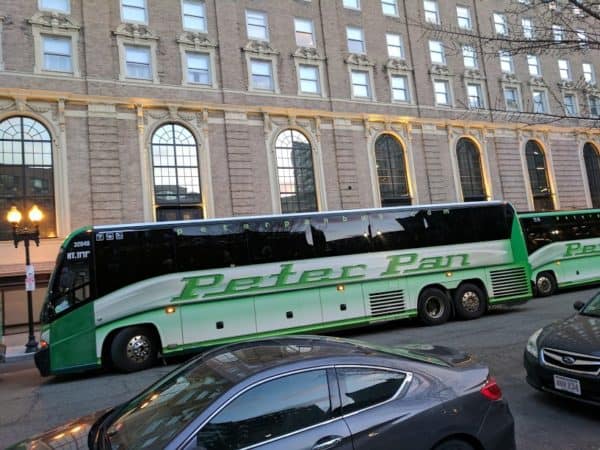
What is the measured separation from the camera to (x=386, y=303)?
1165 centimetres

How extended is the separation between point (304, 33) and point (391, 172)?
32.7 ft

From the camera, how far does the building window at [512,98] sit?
1222 inches

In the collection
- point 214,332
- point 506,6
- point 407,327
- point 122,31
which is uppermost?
point 506,6

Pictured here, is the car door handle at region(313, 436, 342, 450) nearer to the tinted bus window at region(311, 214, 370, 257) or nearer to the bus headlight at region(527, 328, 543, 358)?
the bus headlight at region(527, 328, 543, 358)

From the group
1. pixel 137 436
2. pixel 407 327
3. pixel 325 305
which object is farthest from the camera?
pixel 407 327

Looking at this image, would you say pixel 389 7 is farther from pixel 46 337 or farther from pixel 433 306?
pixel 46 337

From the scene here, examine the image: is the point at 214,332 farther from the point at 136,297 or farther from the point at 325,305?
the point at 325,305

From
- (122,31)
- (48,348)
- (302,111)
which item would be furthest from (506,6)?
(48,348)

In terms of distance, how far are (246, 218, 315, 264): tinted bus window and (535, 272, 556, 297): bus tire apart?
432 inches

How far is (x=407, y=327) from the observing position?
12.4 metres

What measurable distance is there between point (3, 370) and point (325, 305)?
8662 mm

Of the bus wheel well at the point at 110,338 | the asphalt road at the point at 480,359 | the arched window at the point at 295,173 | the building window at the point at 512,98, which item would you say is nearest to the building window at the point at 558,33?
the asphalt road at the point at 480,359

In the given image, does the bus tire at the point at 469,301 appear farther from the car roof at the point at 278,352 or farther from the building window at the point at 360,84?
the building window at the point at 360,84

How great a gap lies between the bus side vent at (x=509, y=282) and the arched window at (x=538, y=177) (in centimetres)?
2043
